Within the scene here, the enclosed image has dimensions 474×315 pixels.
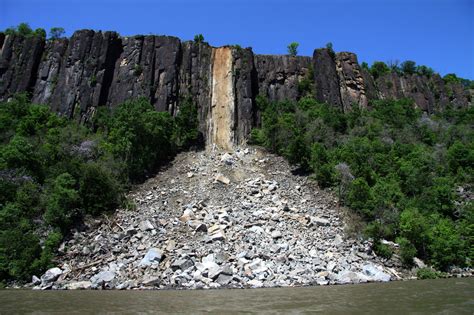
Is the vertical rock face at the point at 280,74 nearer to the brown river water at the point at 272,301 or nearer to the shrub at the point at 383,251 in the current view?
the shrub at the point at 383,251

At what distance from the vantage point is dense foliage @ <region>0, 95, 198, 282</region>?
25797 millimetres

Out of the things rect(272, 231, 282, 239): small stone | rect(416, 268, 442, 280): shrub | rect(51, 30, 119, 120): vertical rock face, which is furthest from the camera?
rect(51, 30, 119, 120): vertical rock face

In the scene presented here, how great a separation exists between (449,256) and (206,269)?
1545 centimetres

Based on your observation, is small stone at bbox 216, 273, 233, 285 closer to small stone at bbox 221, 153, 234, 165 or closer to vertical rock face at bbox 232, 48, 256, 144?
small stone at bbox 221, 153, 234, 165

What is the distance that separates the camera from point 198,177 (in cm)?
3666

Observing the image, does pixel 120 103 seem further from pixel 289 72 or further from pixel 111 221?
pixel 289 72

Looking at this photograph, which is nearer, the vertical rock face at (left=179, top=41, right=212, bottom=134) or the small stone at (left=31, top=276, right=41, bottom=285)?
the small stone at (left=31, top=276, right=41, bottom=285)

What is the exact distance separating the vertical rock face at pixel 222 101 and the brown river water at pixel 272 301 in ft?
85.1

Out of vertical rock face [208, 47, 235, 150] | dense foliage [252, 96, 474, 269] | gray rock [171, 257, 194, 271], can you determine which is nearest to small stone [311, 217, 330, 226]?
dense foliage [252, 96, 474, 269]

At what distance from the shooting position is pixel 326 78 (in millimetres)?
50031

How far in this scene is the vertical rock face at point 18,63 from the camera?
46406mm

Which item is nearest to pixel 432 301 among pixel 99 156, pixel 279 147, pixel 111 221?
pixel 111 221

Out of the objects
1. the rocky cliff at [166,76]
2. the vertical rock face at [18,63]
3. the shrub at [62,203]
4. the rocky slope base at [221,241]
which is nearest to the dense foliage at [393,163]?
the rocky slope base at [221,241]

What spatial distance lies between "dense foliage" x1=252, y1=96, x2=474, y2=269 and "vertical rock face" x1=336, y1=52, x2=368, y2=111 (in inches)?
80.1
